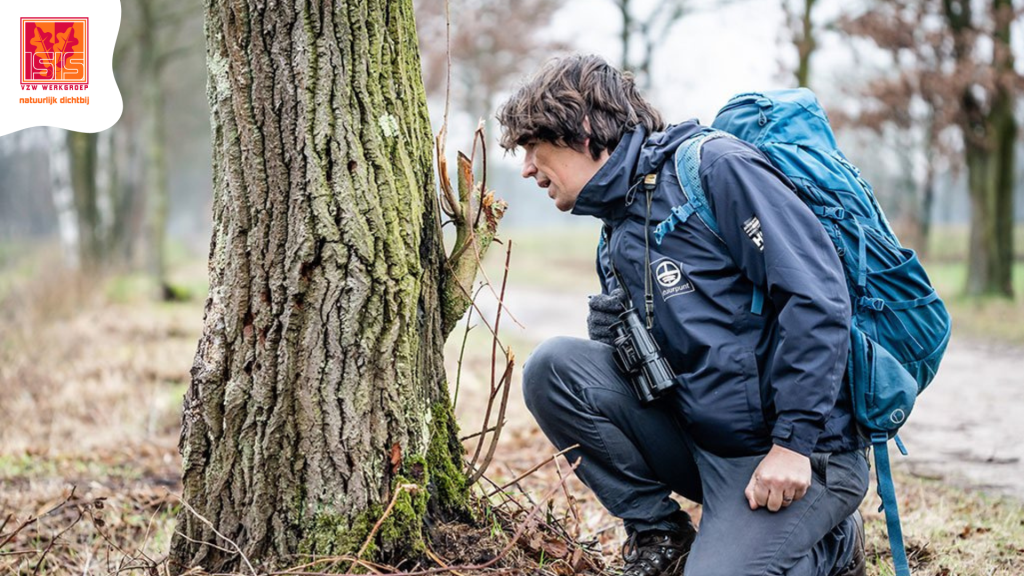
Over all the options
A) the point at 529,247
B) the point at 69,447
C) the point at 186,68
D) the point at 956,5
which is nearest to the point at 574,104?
the point at 69,447

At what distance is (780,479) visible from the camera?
2.17m

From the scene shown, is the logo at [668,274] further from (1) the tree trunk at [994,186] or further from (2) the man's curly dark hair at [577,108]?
(1) the tree trunk at [994,186]

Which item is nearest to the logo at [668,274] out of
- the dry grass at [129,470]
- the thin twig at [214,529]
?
the dry grass at [129,470]

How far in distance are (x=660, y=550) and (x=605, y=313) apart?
30.6 inches

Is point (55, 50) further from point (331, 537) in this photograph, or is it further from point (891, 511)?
point (891, 511)

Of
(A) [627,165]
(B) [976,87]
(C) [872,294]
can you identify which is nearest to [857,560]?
(C) [872,294]

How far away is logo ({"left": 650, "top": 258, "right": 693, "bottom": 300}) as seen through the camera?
7.58ft

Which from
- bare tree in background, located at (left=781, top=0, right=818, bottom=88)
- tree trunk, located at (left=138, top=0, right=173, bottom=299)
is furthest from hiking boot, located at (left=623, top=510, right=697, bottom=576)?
tree trunk, located at (left=138, top=0, right=173, bottom=299)

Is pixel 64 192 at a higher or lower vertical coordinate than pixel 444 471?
higher

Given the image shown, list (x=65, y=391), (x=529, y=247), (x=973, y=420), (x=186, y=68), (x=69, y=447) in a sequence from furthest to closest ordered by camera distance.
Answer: (x=529, y=247) → (x=186, y=68) → (x=65, y=391) → (x=973, y=420) → (x=69, y=447)

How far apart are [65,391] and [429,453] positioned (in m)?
4.83

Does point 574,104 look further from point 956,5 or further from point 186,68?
point 186,68

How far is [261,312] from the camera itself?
2.19m

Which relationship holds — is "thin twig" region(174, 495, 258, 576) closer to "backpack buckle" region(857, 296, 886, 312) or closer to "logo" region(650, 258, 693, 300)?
"logo" region(650, 258, 693, 300)
